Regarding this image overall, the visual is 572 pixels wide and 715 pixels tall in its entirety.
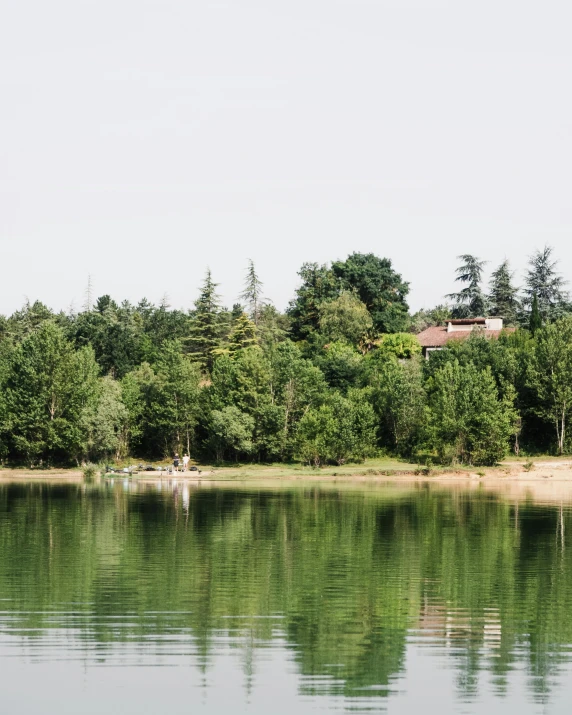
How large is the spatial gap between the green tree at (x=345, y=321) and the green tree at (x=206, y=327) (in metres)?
11.9

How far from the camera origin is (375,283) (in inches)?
5217

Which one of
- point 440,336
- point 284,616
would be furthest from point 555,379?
point 284,616

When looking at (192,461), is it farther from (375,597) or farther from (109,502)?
(375,597)

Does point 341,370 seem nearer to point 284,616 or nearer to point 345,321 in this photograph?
point 345,321

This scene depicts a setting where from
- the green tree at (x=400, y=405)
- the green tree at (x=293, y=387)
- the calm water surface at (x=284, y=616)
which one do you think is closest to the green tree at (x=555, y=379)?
the green tree at (x=400, y=405)

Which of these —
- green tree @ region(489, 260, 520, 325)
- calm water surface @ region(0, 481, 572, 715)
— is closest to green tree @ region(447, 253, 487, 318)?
green tree @ region(489, 260, 520, 325)

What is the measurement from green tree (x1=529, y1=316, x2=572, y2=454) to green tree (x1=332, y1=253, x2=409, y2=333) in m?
35.8

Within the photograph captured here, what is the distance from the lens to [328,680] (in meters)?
20.0

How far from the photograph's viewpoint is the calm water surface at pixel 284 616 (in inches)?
760

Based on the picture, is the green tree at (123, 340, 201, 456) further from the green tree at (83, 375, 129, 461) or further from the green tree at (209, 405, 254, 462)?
the green tree at (209, 405, 254, 462)

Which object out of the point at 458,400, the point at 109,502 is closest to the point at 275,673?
the point at 109,502

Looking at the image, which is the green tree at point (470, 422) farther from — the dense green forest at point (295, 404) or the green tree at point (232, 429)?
the green tree at point (232, 429)

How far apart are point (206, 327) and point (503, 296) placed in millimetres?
39171

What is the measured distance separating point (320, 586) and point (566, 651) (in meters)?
8.98
